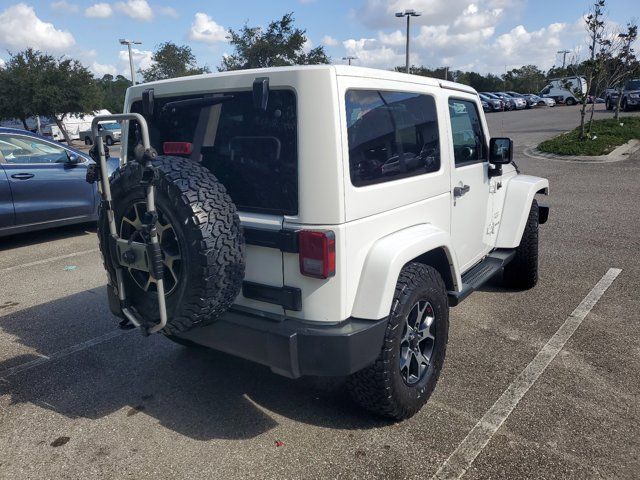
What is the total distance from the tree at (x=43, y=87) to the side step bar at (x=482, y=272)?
87.0 feet

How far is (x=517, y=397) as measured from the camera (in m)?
3.15

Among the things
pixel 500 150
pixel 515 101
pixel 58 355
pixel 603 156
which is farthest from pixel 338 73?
pixel 515 101

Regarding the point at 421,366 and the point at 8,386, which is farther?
the point at 8,386

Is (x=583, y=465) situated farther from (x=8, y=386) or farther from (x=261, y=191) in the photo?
(x=8, y=386)

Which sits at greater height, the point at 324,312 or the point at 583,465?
the point at 324,312

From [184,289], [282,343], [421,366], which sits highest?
[184,289]

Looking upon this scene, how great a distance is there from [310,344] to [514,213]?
2645 millimetres

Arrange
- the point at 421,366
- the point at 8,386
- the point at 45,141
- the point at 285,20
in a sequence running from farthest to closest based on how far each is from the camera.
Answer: the point at 285,20, the point at 45,141, the point at 8,386, the point at 421,366

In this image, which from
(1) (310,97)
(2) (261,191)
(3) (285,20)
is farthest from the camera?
(3) (285,20)

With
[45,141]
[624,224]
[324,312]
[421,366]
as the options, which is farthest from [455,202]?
[45,141]

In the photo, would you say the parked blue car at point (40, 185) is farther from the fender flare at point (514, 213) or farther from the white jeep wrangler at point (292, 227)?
the fender flare at point (514, 213)

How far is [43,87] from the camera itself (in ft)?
83.5

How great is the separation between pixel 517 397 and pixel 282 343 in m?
1.60

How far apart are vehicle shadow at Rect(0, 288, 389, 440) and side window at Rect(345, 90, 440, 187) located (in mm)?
1415
